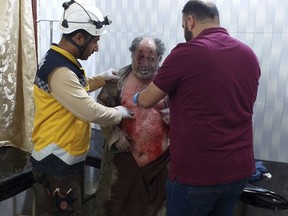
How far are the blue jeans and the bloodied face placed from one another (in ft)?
2.18

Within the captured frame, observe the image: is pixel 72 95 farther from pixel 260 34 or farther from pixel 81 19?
pixel 260 34

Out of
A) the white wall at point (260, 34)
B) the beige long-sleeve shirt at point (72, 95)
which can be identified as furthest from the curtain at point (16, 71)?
the beige long-sleeve shirt at point (72, 95)

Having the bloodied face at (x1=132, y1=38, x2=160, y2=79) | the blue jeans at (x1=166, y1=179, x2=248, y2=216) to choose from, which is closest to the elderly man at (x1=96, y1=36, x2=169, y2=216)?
the bloodied face at (x1=132, y1=38, x2=160, y2=79)

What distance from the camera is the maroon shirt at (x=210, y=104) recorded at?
118cm

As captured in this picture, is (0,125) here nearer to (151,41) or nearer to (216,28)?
(151,41)

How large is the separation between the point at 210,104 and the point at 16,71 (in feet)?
4.63

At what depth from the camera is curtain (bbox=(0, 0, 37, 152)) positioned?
6.40 feet

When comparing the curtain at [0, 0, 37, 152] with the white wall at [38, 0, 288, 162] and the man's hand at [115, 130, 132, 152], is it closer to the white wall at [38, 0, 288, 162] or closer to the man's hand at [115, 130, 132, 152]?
the white wall at [38, 0, 288, 162]

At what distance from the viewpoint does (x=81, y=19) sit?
146 centimetres

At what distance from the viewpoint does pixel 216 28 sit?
1.27 m

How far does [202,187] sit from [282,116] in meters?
1.10

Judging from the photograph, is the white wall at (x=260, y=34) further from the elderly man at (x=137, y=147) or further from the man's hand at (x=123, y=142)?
the man's hand at (x=123, y=142)

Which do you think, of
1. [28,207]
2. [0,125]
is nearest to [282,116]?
[0,125]

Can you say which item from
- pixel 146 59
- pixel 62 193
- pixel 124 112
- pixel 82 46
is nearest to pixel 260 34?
pixel 146 59
